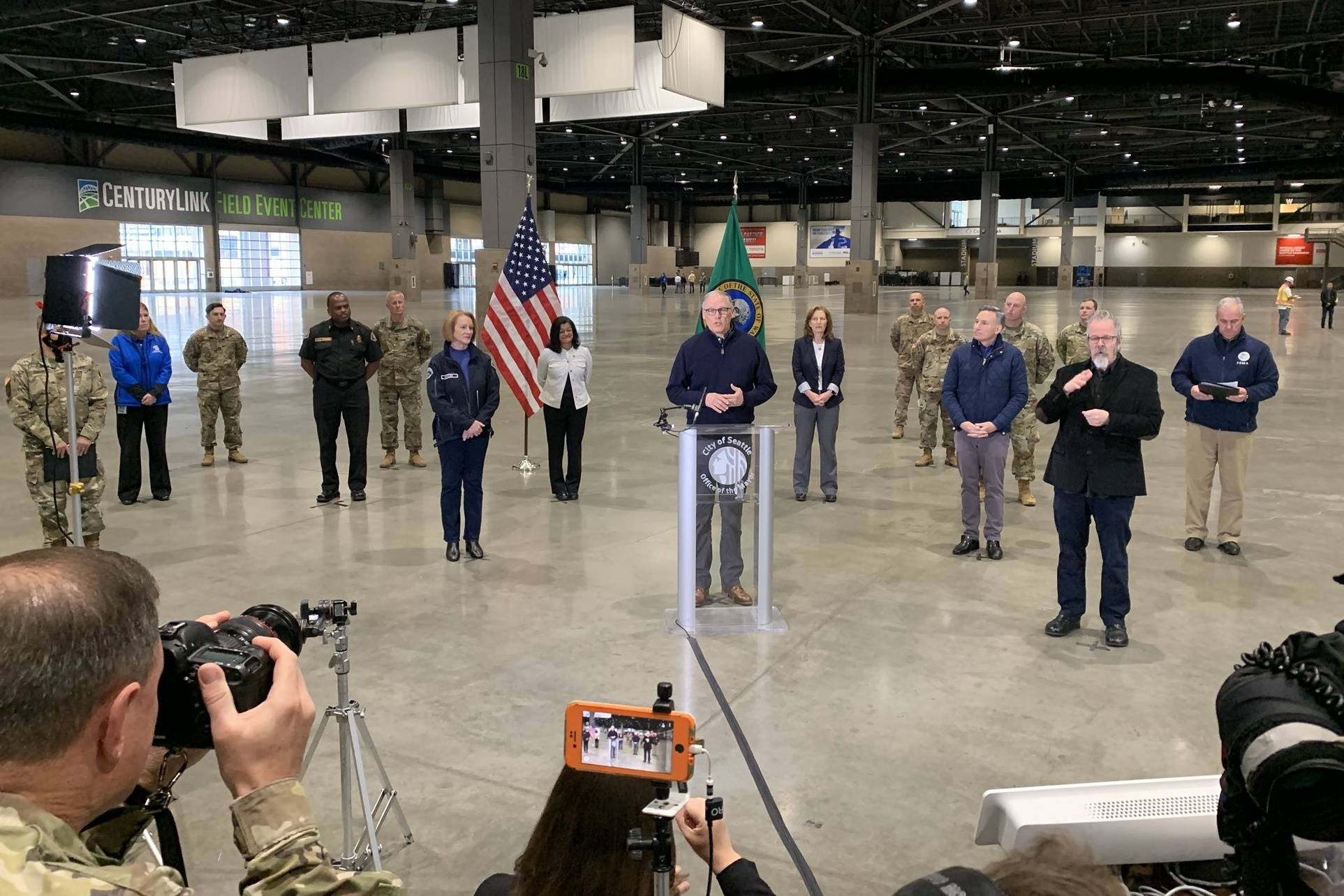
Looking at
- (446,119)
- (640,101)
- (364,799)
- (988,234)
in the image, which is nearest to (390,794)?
(364,799)

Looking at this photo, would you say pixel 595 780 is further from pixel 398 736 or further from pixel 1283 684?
pixel 398 736

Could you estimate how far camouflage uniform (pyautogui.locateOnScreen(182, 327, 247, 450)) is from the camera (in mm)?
10031

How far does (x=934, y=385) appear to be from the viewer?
1035cm

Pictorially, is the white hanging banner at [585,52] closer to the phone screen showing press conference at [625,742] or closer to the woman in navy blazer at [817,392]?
the woman in navy blazer at [817,392]

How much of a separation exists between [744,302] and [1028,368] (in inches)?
110

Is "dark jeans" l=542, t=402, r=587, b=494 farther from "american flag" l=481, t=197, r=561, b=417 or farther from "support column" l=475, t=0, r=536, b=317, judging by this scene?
"support column" l=475, t=0, r=536, b=317

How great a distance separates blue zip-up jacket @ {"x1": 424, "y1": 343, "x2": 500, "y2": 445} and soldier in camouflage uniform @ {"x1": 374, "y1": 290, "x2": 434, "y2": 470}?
9.98 feet

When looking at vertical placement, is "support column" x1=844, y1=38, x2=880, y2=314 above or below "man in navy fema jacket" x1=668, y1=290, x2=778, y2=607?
above

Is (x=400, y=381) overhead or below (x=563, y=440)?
overhead

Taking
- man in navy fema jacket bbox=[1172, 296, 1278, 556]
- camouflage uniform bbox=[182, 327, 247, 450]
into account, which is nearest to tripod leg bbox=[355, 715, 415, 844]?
man in navy fema jacket bbox=[1172, 296, 1278, 556]

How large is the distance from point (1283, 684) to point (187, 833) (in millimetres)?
3608

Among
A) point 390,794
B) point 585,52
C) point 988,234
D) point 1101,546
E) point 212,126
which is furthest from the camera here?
point 988,234

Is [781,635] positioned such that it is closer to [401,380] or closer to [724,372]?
[724,372]

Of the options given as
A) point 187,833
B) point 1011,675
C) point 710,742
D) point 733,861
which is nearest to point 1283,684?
point 733,861
